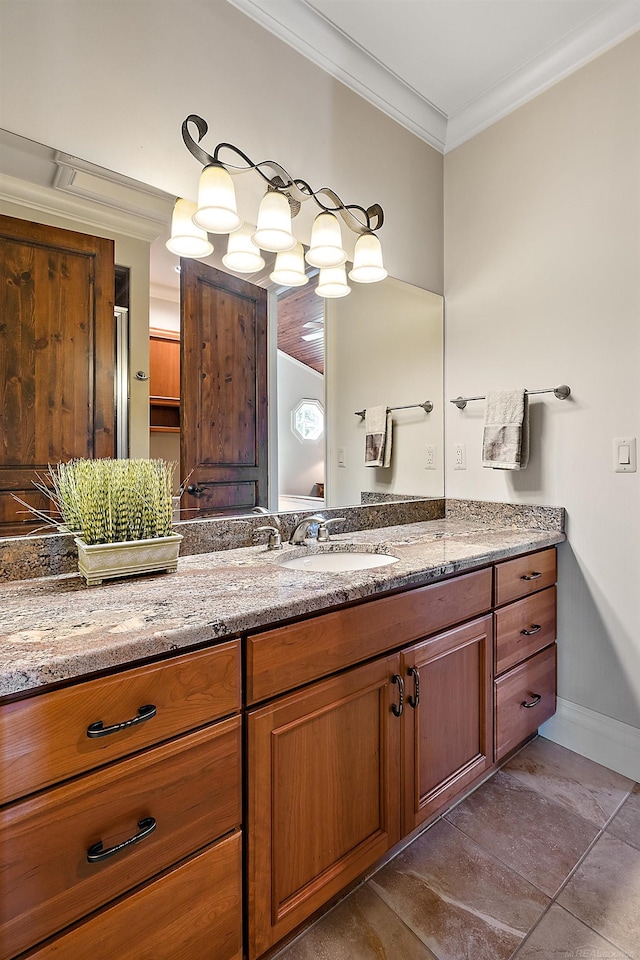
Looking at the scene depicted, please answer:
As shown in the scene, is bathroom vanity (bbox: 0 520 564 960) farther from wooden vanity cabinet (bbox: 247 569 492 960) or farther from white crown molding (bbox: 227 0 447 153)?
white crown molding (bbox: 227 0 447 153)

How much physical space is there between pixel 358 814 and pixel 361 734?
191 millimetres

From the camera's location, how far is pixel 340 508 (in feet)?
6.29

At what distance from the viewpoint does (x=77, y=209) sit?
4.20 ft

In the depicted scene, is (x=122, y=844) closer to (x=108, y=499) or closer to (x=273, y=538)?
(x=108, y=499)

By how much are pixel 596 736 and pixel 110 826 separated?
68.4 inches

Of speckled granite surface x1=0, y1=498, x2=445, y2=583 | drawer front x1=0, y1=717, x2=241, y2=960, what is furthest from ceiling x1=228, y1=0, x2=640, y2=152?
drawer front x1=0, y1=717, x2=241, y2=960

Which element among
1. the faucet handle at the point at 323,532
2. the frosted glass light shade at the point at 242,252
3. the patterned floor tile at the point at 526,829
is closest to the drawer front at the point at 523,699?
the patterned floor tile at the point at 526,829

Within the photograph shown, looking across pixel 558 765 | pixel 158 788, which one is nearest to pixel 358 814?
pixel 158 788

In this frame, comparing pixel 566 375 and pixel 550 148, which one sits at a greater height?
pixel 550 148

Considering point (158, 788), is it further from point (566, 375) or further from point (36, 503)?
point (566, 375)

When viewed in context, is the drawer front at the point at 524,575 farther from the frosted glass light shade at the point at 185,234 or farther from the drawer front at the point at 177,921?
the frosted glass light shade at the point at 185,234

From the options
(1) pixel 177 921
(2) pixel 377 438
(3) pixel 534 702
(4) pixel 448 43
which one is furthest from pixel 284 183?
(3) pixel 534 702

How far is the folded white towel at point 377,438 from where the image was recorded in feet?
6.84

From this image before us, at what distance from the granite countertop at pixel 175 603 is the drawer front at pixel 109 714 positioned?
3 cm
